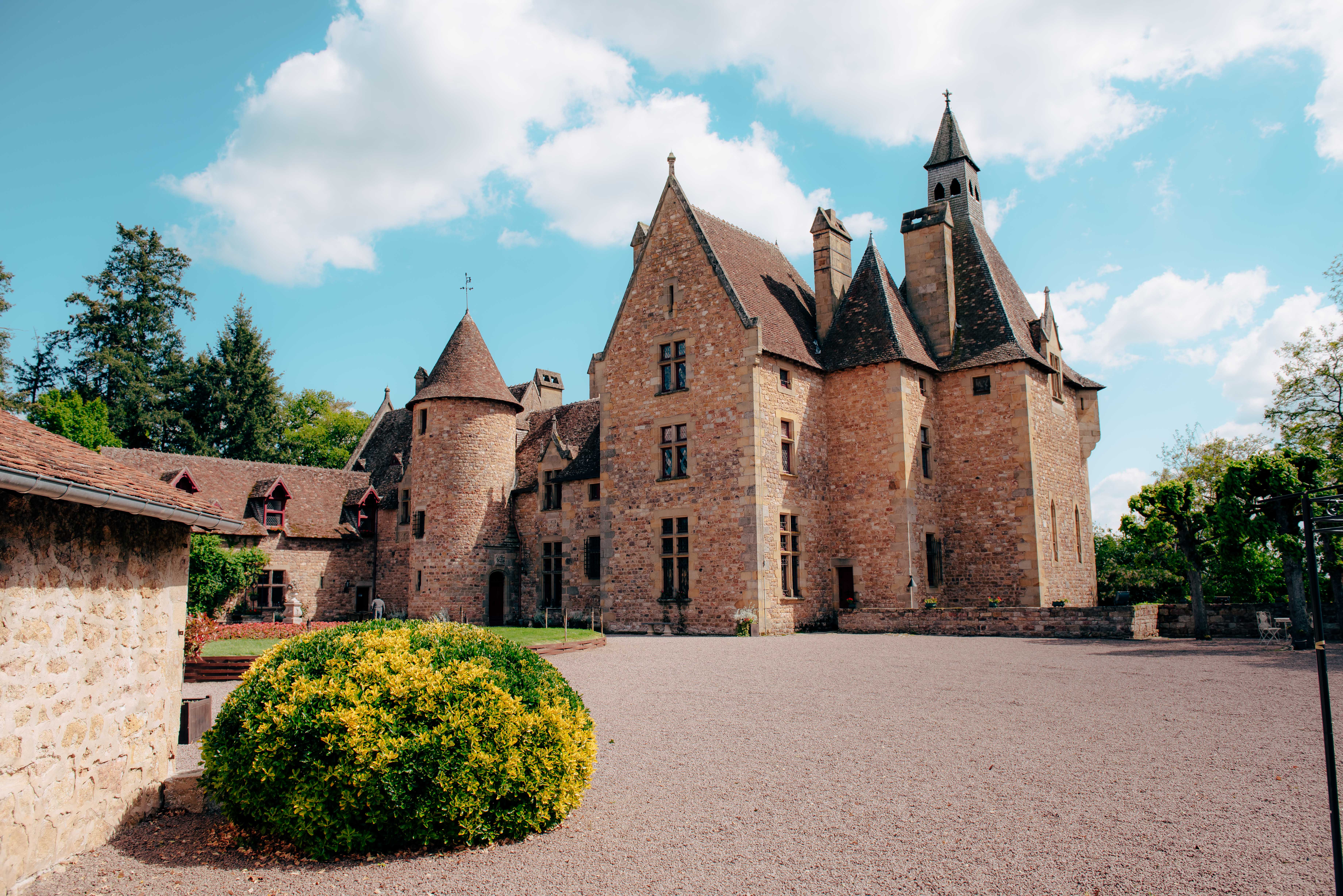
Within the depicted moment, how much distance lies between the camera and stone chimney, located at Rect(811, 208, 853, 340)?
1089 inches

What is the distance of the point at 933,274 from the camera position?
90.7 ft

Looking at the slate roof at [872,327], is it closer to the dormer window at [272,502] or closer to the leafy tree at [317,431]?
the dormer window at [272,502]

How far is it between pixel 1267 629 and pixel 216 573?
30633 mm

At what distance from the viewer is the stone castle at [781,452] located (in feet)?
79.4

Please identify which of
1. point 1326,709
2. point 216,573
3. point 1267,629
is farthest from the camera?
point 216,573

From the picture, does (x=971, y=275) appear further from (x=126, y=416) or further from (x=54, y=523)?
(x=126, y=416)

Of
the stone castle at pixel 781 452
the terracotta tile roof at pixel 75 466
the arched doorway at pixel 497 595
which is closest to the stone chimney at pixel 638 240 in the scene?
the stone castle at pixel 781 452

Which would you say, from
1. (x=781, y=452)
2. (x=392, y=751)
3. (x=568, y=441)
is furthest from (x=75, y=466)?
(x=568, y=441)

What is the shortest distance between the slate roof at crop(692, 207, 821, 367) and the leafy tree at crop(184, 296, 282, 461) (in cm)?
3179

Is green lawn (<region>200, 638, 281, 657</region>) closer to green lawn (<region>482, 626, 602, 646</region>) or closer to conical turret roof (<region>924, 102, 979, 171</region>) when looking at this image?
green lawn (<region>482, 626, 602, 646</region>)

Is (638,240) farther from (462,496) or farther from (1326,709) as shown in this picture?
(1326,709)

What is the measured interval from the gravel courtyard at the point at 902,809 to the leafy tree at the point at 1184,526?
9.10m

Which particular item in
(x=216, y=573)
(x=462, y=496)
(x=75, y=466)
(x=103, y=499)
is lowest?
(x=216, y=573)

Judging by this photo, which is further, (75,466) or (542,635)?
(542,635)
